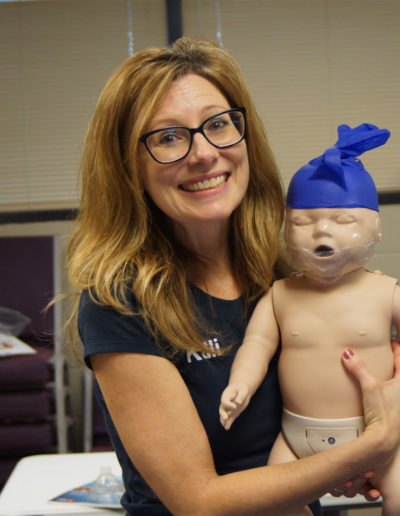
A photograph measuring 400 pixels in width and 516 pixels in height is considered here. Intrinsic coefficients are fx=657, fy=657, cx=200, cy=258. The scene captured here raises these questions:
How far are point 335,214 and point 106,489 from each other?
110cm

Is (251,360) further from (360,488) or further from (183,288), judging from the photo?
(360,488)

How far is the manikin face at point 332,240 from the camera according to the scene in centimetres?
131

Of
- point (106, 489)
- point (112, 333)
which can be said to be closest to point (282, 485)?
point (112, 333)

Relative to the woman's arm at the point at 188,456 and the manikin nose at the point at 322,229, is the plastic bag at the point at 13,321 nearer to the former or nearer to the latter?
the woman's arm at the point at 188,456

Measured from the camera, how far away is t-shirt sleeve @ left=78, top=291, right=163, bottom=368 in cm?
120

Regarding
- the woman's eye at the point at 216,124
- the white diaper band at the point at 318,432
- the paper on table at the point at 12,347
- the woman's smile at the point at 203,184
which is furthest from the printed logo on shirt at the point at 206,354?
the paper on table at the point at 12,347

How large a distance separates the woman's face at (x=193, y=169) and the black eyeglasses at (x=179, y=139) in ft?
0.04

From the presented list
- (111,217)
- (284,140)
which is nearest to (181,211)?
(111,217)

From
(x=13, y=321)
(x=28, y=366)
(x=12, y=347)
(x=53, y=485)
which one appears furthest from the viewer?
(x=13, y=321)

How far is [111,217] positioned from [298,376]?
0.50 meters

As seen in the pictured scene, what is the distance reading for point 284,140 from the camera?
4301 millimetres

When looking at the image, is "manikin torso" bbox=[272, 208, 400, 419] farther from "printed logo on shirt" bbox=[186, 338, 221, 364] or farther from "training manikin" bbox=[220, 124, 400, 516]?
"printed logo on shirt" bbox=[186, 338, 221, 364]

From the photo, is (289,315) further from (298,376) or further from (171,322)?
(171,322)

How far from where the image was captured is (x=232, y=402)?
1.21 metres
